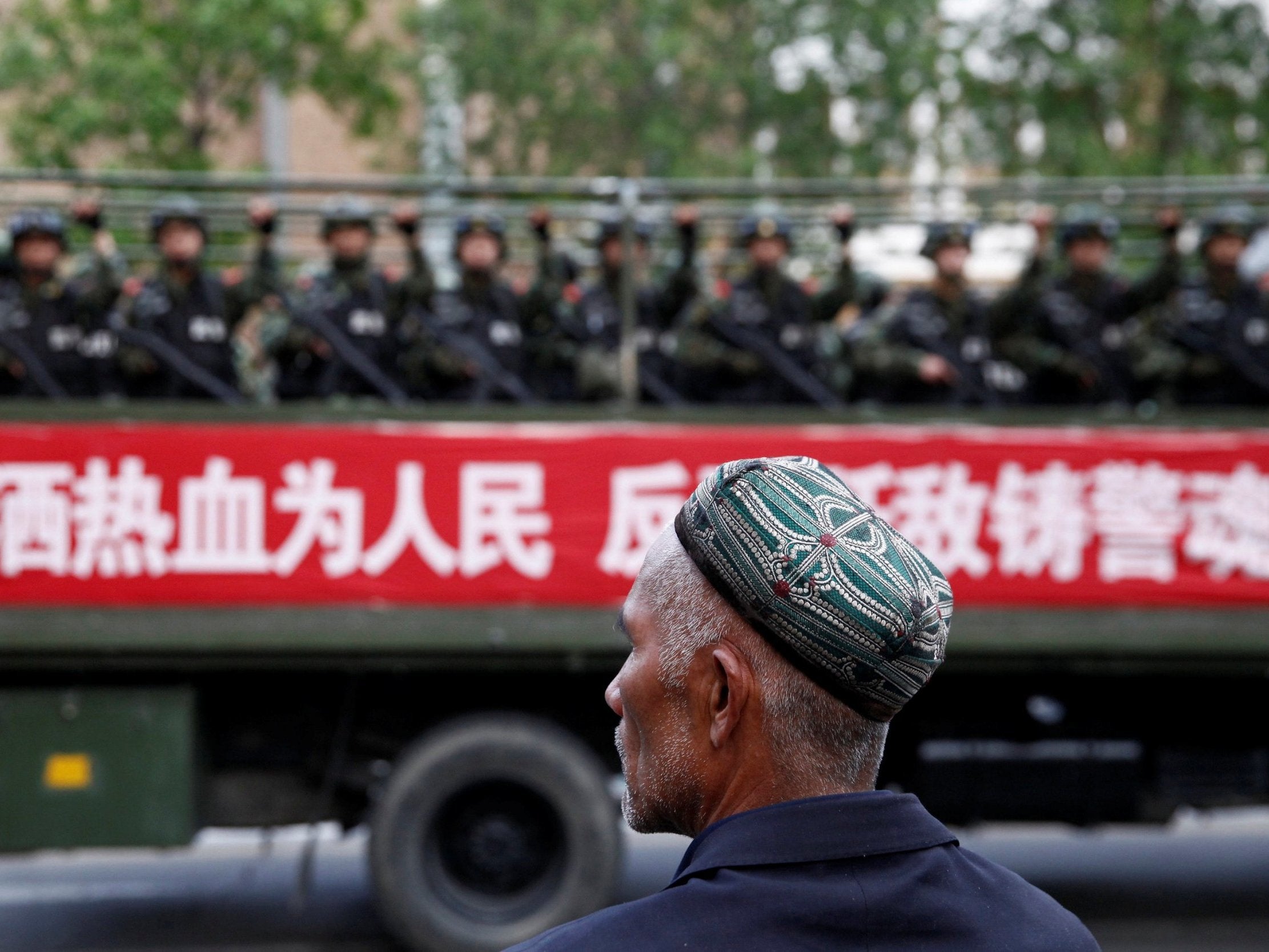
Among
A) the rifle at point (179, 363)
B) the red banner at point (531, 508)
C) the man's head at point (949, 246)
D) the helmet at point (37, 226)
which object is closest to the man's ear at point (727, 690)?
the red banner at point (531, 508)

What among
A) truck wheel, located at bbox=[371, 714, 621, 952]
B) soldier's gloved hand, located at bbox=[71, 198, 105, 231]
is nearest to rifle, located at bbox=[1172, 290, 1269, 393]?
truck wheel, located at bbox=[371, 714, 621, 952]

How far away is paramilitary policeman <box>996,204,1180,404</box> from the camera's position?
292 inches

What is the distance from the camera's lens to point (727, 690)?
1.45 meters

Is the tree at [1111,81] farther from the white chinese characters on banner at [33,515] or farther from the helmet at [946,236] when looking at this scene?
the white chinese characters on banner at [33,515]

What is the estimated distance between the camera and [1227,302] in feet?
24.5

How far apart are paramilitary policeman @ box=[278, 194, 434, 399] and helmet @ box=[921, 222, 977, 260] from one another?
2361 millimetres

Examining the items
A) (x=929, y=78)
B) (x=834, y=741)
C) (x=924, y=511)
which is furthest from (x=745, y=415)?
(x=929, y=78)

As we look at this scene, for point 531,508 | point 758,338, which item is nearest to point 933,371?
point 758,338

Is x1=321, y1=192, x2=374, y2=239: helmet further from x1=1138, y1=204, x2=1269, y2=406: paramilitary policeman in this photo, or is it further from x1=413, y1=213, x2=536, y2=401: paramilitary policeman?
x1=1138, y1=204, x2=1269, y2=406: paramilitary policeman

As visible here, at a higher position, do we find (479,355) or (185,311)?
(185,311)

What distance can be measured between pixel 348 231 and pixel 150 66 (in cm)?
535

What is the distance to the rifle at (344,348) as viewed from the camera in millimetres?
7137

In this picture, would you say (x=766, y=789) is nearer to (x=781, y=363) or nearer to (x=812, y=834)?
(x=812, y=834)

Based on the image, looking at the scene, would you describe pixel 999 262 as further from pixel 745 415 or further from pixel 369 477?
pixel 369 477
